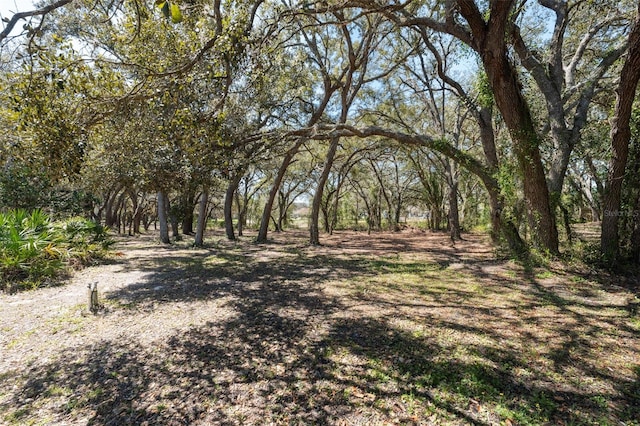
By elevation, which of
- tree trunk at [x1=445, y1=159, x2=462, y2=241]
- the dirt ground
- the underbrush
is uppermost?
tree trunk at [x1=445, y1=159, x2=462, y2=241]

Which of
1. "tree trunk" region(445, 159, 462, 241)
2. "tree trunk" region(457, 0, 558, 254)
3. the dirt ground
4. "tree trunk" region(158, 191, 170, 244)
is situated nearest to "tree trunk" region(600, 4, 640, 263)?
the dirt ground

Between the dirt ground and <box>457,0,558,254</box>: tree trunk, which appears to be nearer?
the dirt ground

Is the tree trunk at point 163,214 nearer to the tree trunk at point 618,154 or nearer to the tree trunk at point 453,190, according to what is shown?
the tree trunk at point 453,190

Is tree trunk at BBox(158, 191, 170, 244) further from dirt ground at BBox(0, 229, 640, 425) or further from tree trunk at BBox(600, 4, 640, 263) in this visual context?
tree trunk at BBox(600, 4, 640, 263)

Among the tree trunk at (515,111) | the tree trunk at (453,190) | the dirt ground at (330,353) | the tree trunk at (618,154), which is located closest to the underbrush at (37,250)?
the dirt ground at (330,353)

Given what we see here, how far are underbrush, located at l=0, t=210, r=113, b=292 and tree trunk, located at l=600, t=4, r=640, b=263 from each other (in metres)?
11.5

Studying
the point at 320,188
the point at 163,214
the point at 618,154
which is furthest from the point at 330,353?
the point at 163,214

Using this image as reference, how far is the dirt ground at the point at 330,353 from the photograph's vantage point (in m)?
2.46

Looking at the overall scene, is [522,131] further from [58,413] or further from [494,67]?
[58,413]

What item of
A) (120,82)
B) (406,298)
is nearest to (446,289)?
(406,298)

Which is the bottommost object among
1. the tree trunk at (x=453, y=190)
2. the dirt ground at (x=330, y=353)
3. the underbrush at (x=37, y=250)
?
the dirt ground at (x=330, y=353)

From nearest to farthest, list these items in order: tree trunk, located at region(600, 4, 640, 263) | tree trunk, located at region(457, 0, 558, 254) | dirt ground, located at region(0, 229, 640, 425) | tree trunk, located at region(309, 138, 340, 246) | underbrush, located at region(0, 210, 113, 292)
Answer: dirt ground, located at region(0, 229, 640, 425) → tree trunk, located at region(457, 0, 558, 254) → tree trunk, located at region(600, 4, 640, 263) → underbrush, located at region(0, 210, 113, 292) → tree trunk, located at region(309, 138, 340, 246)

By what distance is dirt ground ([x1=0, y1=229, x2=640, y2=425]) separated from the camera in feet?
8.07

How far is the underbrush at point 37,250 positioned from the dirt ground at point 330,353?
2.79 feet
